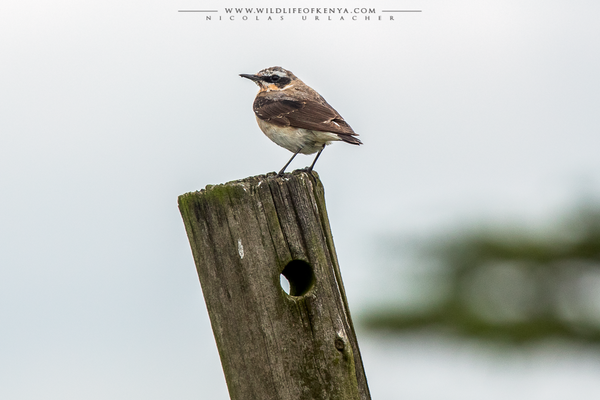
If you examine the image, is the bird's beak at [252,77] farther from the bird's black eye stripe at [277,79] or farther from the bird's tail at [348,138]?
the bird's tail at [348,138]

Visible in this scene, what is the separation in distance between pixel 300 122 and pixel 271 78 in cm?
199

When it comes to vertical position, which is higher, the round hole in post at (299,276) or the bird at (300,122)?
the bird at (300,122)

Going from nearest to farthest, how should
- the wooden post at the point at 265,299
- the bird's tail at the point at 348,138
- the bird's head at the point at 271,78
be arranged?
1. the wooden post at the point at 265,299
2. the bird's tail at the point at 348,138
3. the bird's head at the point at 271,78

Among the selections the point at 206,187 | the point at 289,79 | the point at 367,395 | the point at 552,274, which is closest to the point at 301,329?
the point at 367,395

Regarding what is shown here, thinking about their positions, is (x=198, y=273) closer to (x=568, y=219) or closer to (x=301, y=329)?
(x=301, y=329)

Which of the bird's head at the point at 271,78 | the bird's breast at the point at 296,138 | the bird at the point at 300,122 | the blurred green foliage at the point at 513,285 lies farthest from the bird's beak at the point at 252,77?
the blurred green foliage at the point at 513,285

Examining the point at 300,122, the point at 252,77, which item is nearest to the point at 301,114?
the point at 300,122

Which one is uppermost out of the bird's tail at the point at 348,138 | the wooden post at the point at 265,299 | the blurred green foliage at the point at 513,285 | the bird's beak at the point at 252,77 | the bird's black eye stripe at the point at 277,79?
the bird's beak at the point at 252,77

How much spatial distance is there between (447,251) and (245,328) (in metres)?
8.25

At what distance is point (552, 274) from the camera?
11469mm

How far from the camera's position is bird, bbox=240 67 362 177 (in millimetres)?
7629

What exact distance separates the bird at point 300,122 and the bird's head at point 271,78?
1.73 feet

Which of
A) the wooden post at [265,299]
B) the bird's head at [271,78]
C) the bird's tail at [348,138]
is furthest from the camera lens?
the bird's head at [271,78]

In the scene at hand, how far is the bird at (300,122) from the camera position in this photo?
7629mm
